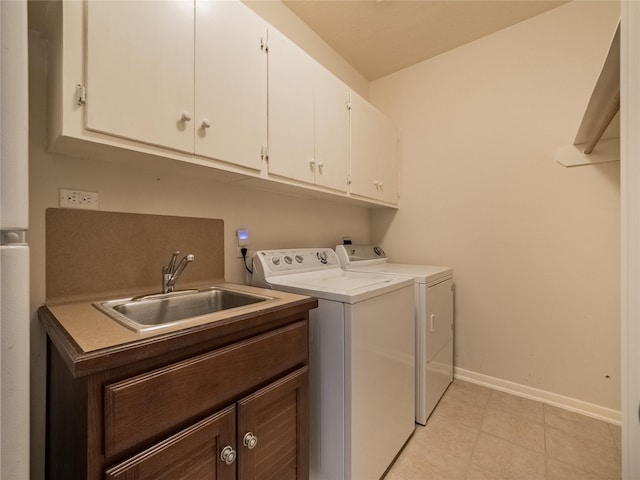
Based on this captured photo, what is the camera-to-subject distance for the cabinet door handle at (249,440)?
876mm

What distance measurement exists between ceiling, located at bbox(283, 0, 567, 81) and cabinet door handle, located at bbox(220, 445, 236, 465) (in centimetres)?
246

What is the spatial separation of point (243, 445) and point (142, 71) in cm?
124

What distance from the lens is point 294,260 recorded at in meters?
1.74

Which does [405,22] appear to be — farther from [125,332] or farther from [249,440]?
[249,440]

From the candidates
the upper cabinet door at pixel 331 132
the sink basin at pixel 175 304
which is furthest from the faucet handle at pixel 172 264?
the upper cabinet door at pixel 331 132

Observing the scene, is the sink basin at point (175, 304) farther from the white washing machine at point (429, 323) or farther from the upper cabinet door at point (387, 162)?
the upper cabinet door at point (387, 162)

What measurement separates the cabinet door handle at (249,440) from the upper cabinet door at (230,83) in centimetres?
101

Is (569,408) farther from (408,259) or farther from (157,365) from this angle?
(157,365)

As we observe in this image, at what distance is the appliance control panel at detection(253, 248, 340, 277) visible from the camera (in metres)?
1.57

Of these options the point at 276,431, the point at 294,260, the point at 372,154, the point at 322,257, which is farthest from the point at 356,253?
the point at 276,431

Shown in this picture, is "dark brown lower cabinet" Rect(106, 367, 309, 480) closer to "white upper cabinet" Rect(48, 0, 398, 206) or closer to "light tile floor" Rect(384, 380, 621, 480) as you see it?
"light tile floor" Rect(384, 380, 621, 480)

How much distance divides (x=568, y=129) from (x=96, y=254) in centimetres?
278

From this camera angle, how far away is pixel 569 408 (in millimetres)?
1931

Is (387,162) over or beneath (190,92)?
over
